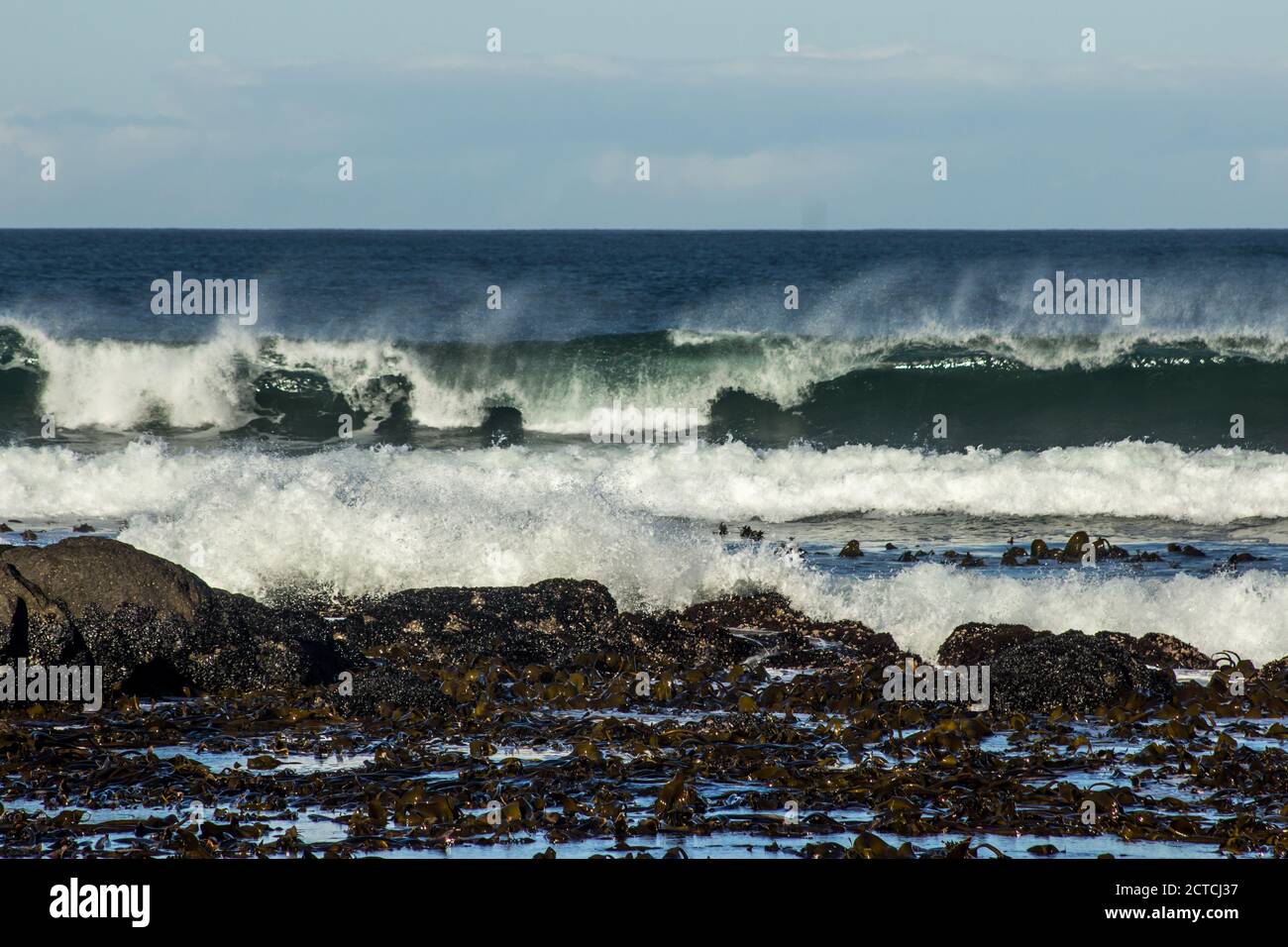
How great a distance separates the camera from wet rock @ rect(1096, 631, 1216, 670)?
34.0 ft

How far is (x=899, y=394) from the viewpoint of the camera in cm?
2870

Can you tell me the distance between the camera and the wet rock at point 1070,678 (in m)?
9.25

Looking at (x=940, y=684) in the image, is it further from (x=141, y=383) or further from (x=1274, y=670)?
(x=141, y=383)

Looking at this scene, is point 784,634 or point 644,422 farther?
point 644,422

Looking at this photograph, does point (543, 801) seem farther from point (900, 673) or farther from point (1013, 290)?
point (1013, 290)

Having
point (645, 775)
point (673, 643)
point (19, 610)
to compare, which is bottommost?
point (645, 775)

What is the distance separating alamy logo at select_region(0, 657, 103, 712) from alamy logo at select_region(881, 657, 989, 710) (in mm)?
5035

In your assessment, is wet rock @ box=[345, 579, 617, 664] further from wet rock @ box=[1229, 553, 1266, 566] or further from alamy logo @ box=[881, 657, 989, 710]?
wet rock @ box=[1229, 553, 1266, 566]

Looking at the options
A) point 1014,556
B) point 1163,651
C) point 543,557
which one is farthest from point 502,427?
point 1163,651

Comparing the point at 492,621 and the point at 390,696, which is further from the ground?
the point at 492,621

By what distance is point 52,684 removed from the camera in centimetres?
911
